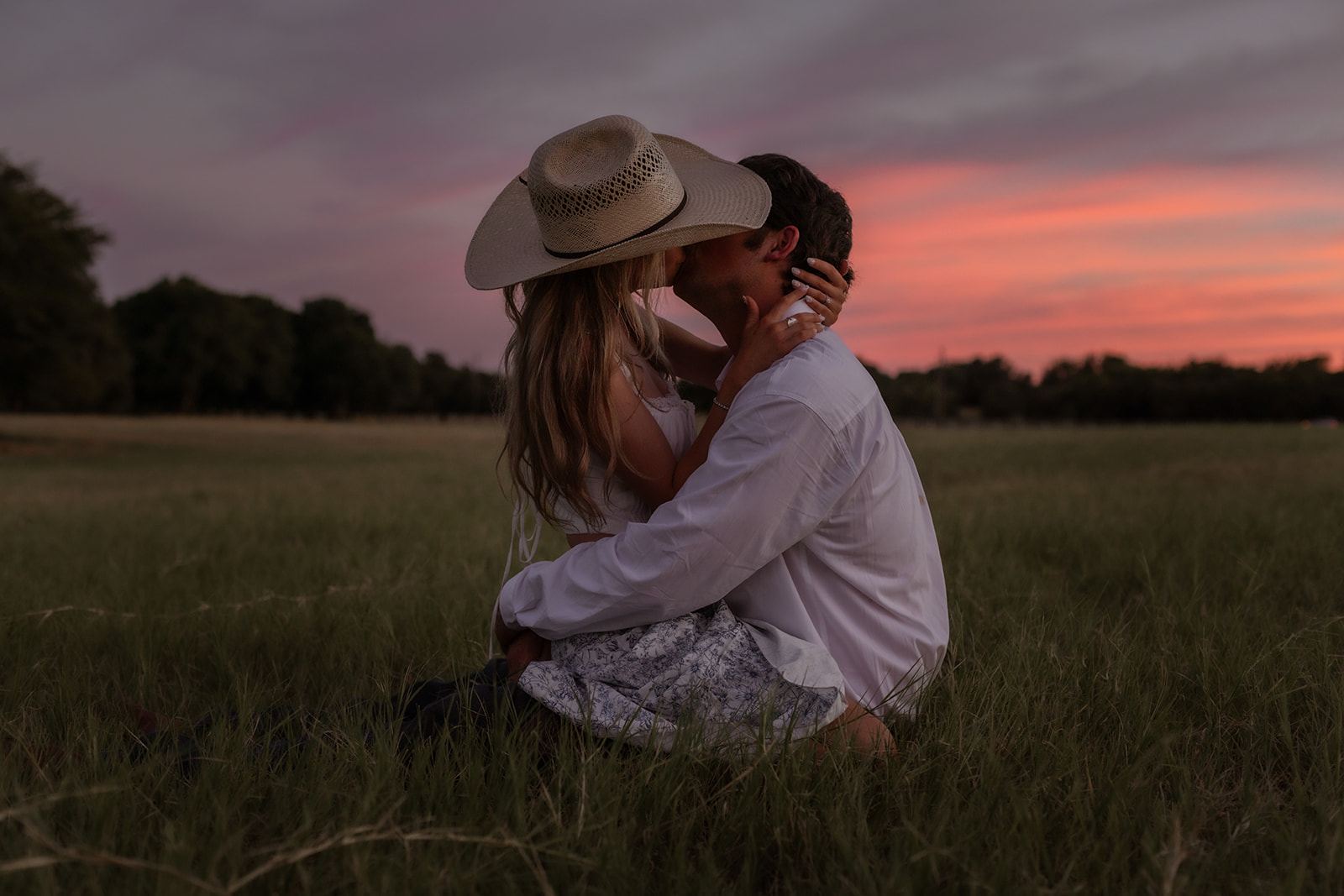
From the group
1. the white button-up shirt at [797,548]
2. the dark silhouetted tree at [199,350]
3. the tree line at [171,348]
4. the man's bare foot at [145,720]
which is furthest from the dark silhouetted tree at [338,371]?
the white button-up shirt at [797,548]

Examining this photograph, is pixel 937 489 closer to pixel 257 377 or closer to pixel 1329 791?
pixel 1329 791

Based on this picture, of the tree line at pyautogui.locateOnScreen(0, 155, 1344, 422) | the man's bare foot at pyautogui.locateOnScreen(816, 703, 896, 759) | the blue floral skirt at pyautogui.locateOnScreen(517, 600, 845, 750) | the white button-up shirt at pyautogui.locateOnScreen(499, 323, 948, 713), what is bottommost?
the man's bare foot at pyautogui.locateOnScreen(816, 703, 896, 759)

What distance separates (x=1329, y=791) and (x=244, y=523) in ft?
26.1

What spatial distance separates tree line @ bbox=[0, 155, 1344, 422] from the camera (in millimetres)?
29203

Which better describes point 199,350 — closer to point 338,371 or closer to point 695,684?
point 338,371

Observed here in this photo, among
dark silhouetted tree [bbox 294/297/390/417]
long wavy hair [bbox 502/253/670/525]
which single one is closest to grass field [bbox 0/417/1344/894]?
long wavy hair [bbox 502/253/670/525]

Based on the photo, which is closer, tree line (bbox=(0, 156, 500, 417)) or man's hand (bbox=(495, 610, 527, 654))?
man's hand (bbox=(495, 610, 527, 654))

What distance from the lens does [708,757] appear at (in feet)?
7.14

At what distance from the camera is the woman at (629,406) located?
7.45 feet

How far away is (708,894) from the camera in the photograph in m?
1.72

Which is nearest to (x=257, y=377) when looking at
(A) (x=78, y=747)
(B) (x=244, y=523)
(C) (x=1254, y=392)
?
(B) (x=244, y=523)

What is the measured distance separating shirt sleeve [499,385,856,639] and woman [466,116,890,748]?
11cm

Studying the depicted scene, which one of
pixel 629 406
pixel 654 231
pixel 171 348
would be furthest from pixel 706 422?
pixel 171 348

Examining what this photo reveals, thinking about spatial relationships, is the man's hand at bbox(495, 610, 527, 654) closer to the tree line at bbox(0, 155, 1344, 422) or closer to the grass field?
the grass field
